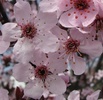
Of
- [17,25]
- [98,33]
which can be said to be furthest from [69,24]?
[17,25]

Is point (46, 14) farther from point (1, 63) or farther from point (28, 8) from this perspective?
point (1, 63)

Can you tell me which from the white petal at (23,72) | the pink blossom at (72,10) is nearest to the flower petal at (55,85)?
the white petal at (23,72)

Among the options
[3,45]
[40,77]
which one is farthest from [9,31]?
[40,77]

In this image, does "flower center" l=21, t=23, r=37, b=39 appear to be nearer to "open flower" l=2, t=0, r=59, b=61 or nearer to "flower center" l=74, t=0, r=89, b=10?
"open flower" l=2, t=0, r=59, b=61

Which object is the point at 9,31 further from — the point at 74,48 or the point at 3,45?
the point at 74,48

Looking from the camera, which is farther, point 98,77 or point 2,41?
point 98,77

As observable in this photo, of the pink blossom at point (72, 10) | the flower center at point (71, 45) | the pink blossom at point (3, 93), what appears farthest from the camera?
the pink blossom at point (3, 93)

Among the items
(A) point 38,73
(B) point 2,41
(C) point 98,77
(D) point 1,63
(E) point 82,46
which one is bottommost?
(C) point 98,77

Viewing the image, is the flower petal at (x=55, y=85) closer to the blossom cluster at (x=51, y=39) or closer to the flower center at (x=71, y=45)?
the blossom cluster at (x=51, y=39)
